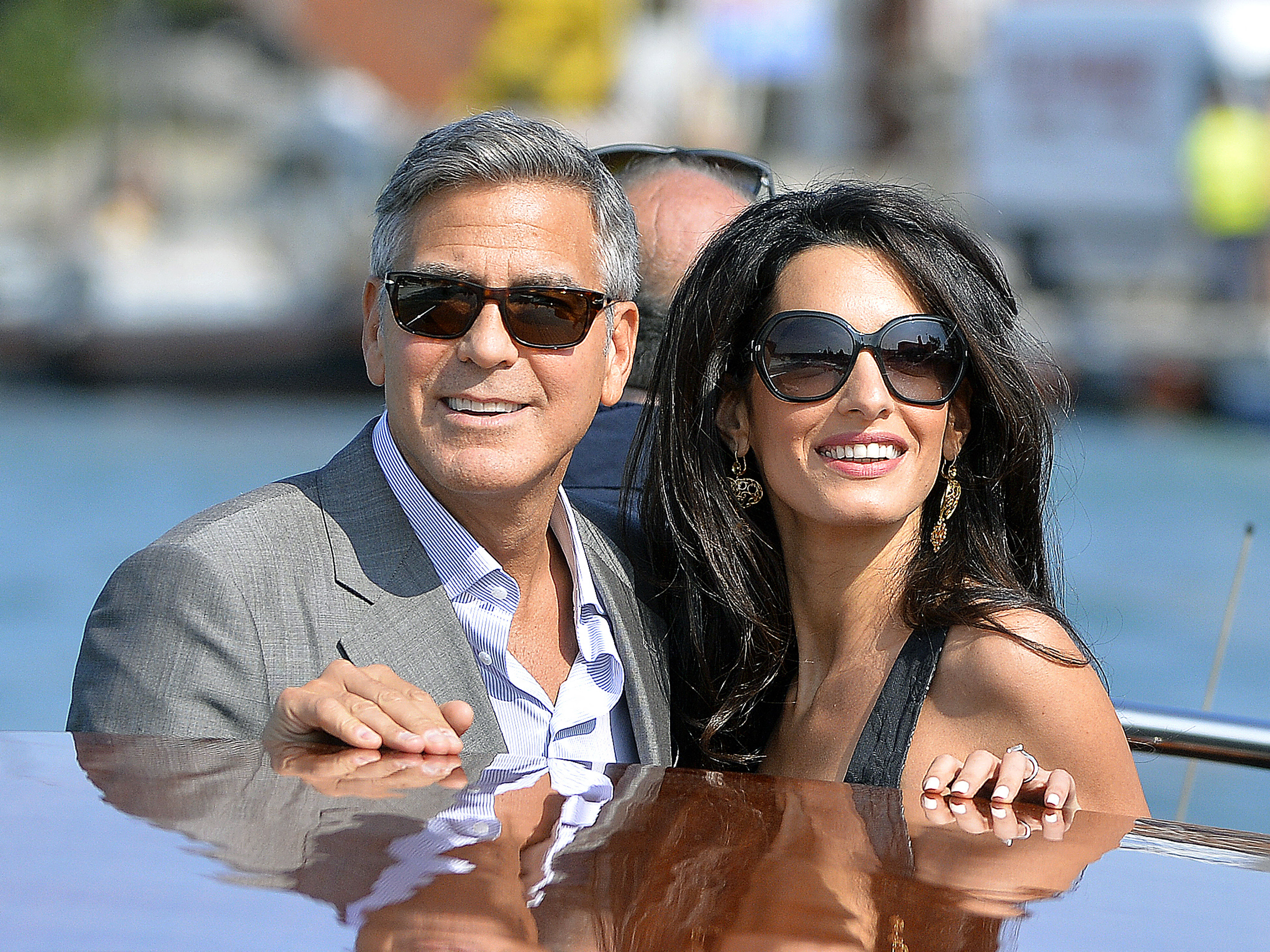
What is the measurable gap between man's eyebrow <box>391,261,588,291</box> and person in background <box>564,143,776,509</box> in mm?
822

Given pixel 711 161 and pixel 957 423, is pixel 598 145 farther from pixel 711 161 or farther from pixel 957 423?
pixel 957 423

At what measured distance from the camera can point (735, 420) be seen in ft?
8.09

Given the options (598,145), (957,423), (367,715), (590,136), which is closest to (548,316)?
(957,423)

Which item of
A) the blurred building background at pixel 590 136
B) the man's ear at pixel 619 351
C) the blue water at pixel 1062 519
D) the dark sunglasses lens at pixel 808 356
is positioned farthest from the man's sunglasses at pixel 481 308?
the blurred building background at pixel 590 136

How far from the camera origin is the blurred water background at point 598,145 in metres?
13.8

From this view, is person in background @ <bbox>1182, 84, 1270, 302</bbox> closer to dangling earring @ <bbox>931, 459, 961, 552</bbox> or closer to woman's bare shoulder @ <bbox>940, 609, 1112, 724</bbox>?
dangling earring @ <bbox>931, 459, 961, 552</bbox>

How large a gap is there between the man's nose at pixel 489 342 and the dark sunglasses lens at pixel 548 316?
0.05 ft

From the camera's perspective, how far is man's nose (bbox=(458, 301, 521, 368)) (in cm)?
216

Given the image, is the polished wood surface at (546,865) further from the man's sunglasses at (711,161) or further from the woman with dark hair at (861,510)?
the man's sunglasses at (711,161)

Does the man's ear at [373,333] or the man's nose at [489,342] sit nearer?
the man's nose at [489,342]

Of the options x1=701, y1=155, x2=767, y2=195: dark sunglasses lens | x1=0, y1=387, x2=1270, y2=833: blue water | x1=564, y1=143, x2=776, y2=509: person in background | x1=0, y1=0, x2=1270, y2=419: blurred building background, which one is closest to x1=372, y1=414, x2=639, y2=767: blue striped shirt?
x1=564, y1=143, x2=776, y2=509: person in background

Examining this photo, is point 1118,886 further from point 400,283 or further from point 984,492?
point 400,283

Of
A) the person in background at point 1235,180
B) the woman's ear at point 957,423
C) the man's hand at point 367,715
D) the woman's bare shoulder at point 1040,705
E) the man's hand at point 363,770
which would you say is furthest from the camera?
the person in background at point 1235,180

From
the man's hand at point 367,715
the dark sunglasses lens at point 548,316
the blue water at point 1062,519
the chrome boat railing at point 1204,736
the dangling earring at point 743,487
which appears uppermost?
the dark sunglasses lens at point 548,316
